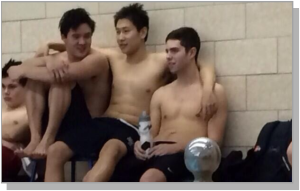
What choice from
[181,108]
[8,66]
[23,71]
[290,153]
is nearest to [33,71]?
[23,71]

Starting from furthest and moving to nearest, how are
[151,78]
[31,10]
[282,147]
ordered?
1. [31,10]
2. [151,78]
3. [282,147]

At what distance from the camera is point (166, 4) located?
2910 mm

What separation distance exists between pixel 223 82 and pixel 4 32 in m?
1.03

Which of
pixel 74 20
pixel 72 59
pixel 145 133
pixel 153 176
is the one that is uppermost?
pixel 74 20

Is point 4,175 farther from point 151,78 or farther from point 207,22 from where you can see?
point 207,22

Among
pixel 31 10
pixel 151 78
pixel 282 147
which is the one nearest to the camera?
pixel 282 147

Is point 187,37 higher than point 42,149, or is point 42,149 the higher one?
point 187,37

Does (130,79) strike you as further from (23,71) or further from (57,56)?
(23,71)

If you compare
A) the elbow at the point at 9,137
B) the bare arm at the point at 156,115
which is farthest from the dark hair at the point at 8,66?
the bare arm at the point at 156,115

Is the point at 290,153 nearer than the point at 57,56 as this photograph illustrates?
Yes

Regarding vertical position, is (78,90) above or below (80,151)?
above

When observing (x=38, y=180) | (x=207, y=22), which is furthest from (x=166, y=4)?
(x=38, y=180)

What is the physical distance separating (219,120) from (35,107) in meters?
0.74

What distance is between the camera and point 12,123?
9.62 ft
